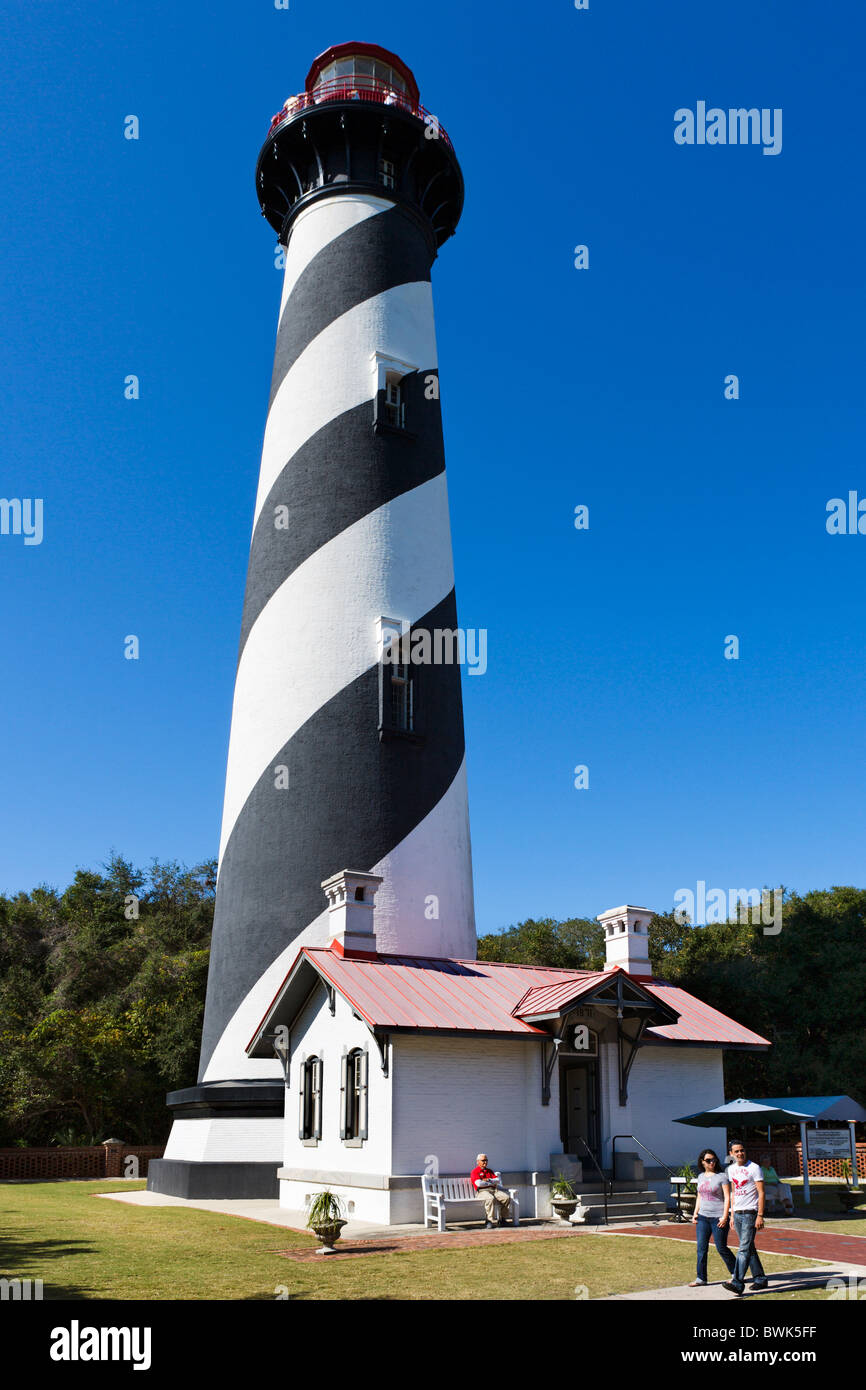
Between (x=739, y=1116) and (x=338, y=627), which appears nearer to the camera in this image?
(x=739, y=1116)

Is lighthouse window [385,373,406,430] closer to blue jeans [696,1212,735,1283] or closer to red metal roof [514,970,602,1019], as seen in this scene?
red metal roof [514,970,602,1019]

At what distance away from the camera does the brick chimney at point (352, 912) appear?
17828 mm

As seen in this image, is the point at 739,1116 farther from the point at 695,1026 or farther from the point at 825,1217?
the point at 695,1026

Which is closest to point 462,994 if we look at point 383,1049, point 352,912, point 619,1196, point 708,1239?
point 383,1049

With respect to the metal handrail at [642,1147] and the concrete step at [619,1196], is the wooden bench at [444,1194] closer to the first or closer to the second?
the concrete step at [619,1196]

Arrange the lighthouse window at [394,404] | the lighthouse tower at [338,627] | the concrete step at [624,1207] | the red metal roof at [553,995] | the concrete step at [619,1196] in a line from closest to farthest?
the concrete step at [624,1207], the concrete step at [619,1196], the red metal roof at [553,995], the lighthouse tower at [338,627], the lighthouse window at [394,404]

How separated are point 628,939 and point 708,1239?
34.1 ft

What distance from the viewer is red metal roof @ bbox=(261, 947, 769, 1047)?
16.1 metres

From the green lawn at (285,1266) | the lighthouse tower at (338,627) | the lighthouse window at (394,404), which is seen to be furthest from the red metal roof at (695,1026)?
the lighthouse window at (394,404)

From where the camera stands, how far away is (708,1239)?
9703 mm

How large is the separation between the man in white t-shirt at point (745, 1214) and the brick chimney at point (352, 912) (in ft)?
28.9

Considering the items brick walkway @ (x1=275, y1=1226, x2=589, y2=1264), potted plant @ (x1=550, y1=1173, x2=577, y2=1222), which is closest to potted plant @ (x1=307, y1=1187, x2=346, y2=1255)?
brick walkway @ (x1=275, y1=1226, x2=589, y2=1264)
